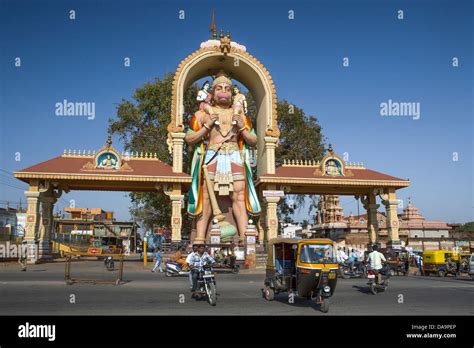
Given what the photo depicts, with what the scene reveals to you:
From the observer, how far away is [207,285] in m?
11.4

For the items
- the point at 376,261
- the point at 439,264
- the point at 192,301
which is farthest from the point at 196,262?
the point at 439,264

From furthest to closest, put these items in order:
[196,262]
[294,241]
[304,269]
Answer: [196,262] < [294,241] < [304,269]

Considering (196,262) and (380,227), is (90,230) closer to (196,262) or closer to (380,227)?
(380,227)

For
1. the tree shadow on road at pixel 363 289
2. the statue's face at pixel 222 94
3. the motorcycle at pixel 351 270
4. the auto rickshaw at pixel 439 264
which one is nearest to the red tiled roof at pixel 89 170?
the statue's face at pixel 222 94

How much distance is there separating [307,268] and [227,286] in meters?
5.61

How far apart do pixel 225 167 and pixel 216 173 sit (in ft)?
2.18

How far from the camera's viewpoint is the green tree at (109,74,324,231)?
3772 centimetres

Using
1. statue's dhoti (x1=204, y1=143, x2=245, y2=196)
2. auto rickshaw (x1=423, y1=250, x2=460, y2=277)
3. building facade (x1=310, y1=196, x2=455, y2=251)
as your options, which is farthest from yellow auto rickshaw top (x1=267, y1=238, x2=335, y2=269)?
building facade (x1=310, y1=196, x2=455, y2=251)

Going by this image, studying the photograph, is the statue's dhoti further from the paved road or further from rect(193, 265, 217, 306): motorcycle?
rect(193, 265, 217, 306): motorcycle

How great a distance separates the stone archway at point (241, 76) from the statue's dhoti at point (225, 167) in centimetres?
198

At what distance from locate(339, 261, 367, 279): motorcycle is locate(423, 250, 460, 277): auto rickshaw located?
7.64 meters

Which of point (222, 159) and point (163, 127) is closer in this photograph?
point (222, 159)

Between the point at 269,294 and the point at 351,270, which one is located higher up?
the point at 269,294
